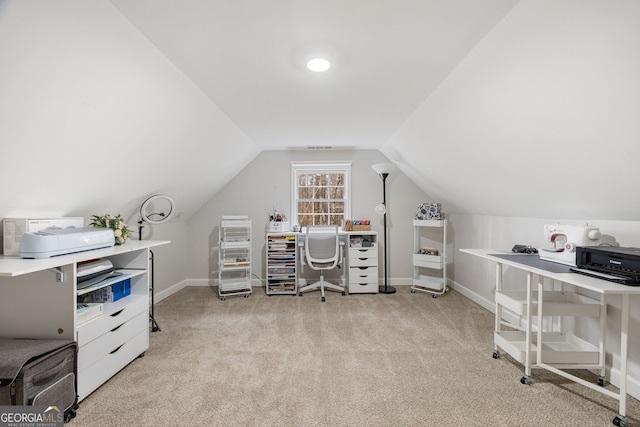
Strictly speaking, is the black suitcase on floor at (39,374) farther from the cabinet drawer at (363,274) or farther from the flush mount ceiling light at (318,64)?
the cabinet drawer at (363,274)

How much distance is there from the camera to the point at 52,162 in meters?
1.88

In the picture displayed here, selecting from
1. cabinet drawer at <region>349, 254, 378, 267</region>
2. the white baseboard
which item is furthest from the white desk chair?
the white baseboard

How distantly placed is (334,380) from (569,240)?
6.50 ft

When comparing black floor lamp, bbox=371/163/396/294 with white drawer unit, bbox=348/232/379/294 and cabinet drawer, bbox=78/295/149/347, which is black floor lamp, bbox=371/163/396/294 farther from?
cabinet drawer, bbox=78/295/149/347

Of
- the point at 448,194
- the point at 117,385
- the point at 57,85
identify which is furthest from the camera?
the point at 448,194

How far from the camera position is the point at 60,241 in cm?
187

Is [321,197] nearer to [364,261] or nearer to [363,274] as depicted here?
[364,261]

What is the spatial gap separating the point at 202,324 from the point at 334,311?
150cm

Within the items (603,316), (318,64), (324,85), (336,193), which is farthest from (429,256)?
(318,64)

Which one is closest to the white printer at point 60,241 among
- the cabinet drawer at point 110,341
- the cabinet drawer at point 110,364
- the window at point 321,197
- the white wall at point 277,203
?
the cabinet drawer at point 110,341

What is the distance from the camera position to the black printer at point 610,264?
5.32 feet

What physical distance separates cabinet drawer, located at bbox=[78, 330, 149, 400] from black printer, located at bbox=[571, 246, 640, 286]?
320 cm

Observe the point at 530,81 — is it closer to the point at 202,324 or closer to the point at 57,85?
the point at 57,85

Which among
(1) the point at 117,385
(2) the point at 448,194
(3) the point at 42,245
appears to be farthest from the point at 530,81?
(1) the point at 117,385
